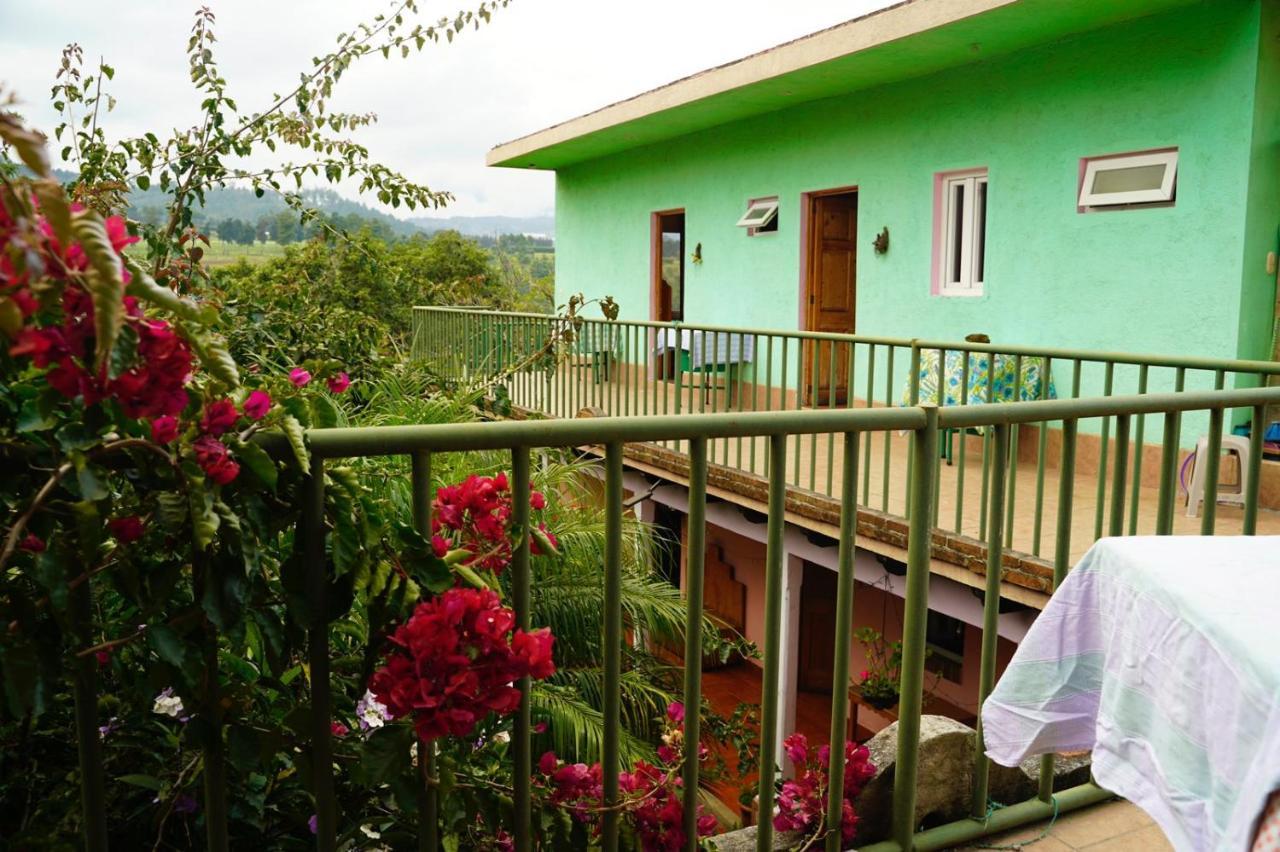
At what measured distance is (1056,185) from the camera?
7996 mm

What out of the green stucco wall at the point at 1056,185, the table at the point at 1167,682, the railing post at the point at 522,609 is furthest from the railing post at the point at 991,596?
the green stucco wall at the point at 1056,185

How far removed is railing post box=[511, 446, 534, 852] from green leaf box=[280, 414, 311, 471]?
37 cm

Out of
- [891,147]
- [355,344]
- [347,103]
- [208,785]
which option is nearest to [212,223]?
[347,103]

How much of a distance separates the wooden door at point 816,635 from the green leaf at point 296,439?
984 cm

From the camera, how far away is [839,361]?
1144 centimetres

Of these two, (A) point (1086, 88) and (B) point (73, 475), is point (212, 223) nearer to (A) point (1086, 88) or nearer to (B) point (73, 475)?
(B) point (73, 475)

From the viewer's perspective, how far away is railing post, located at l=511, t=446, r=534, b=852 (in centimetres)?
186

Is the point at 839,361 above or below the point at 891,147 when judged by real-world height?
below

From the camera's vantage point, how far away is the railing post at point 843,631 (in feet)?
7.18

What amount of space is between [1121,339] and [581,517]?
4.36 m

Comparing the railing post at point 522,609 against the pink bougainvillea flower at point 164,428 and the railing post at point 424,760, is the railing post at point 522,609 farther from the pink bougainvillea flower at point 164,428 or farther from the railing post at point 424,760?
the pink bougainvillea flower at point 164,428

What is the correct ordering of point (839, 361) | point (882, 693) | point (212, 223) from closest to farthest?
point (212, 223) → point (882, 693) → point (839, 361)

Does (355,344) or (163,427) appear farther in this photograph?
(355,344)

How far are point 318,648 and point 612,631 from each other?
0.52 meters
